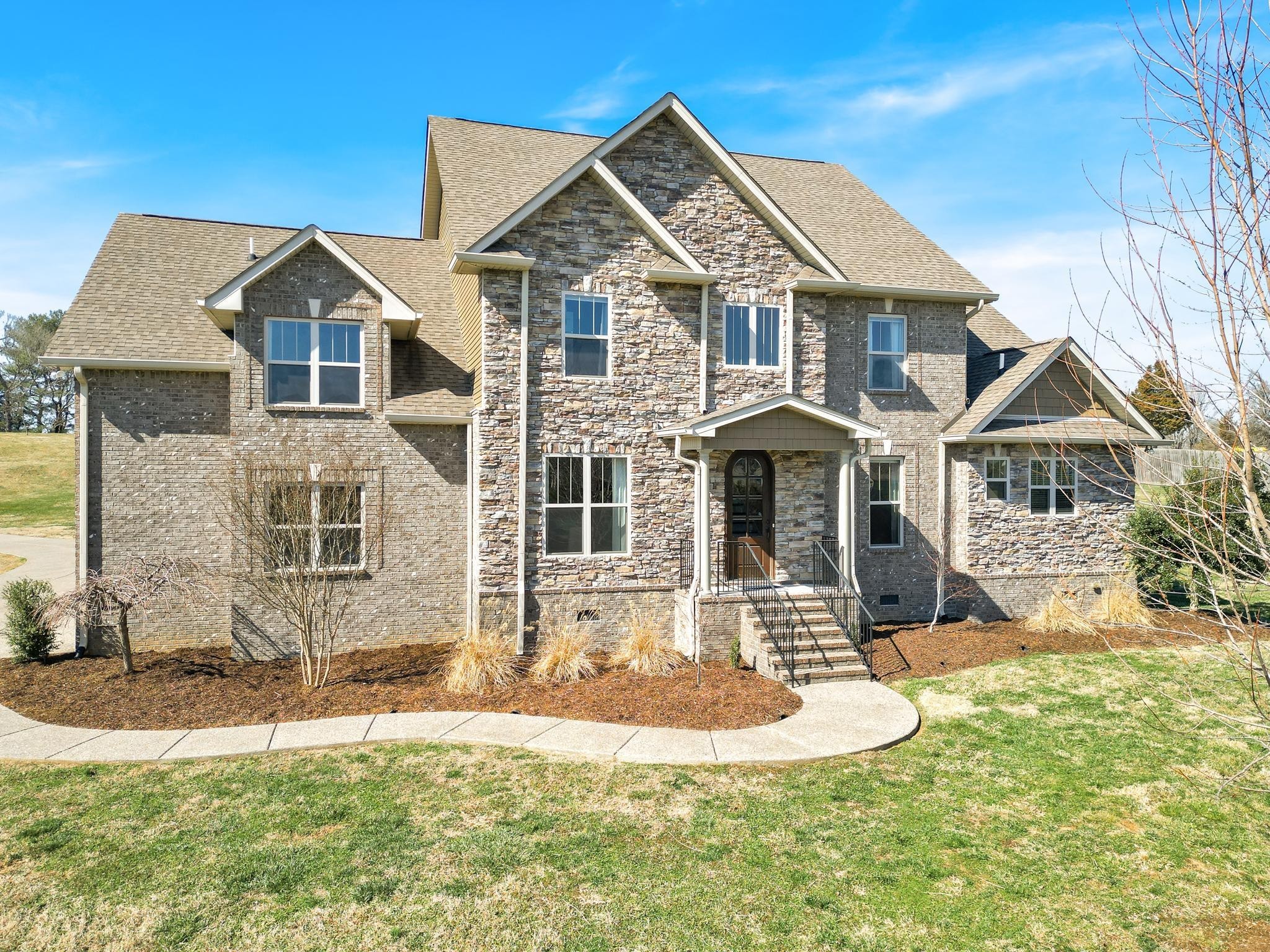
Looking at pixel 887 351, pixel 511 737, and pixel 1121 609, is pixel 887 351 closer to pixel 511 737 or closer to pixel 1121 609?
pixel 1121 609

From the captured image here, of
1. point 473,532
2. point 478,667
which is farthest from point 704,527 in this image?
point 478,667

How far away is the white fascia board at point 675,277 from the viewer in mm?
13328

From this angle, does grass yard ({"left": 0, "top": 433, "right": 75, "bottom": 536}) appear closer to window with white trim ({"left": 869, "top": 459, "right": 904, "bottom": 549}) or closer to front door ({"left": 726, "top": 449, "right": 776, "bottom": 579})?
front door ({"left": 726, "top": 449, "right": 776, "bottom": 579})

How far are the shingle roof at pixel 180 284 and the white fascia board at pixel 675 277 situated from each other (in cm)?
426

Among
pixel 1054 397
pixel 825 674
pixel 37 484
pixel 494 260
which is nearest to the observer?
pixel 825 674

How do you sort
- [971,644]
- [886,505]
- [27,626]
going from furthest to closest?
[886,505], [971,644], [27,626]

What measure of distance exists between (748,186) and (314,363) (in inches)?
337

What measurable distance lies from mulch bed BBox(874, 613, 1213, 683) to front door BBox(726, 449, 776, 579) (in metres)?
2.63

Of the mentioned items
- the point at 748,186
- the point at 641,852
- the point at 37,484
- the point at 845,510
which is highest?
the point at 748,186

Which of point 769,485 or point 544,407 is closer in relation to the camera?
point 544,407

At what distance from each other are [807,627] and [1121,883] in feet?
21.5

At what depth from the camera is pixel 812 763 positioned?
27.6 ft

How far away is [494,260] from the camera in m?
12.5

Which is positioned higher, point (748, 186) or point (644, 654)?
point (748, 186)
